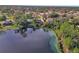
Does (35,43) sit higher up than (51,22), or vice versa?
(51,22)
